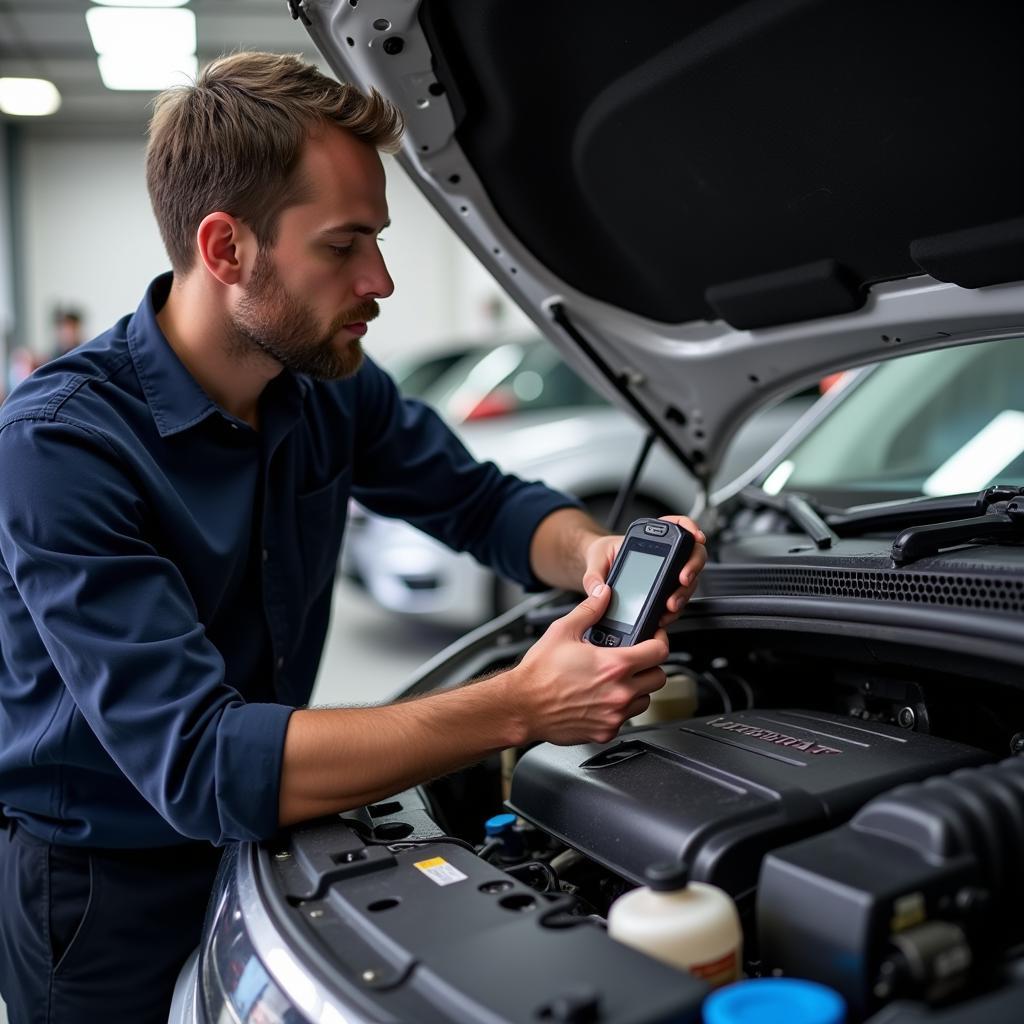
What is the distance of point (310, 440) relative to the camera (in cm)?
173

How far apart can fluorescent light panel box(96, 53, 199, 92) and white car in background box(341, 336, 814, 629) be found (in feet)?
16.8

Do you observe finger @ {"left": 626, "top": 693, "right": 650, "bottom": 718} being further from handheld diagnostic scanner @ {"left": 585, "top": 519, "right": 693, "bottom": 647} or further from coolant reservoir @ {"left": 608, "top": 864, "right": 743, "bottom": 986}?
coolant reservoir @ {"left": 608, "top": 864, "right": 743, "bottom": 986}

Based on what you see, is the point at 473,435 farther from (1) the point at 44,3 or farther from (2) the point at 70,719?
(1) the point at 44,3

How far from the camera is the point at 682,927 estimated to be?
862mm

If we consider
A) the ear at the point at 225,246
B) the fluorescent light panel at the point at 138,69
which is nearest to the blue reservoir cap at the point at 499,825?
the ear at the point at 225,246

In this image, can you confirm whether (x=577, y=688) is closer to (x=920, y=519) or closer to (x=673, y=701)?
(x=673, y=701)

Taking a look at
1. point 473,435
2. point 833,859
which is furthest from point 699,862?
point 473,435

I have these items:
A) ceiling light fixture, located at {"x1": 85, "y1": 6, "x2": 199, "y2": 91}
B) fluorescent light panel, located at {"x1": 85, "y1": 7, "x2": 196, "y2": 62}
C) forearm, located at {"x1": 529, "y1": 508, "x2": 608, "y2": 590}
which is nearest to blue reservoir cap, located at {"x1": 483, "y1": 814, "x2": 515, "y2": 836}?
forearm, located at {"x1": 529, "y1": 508, "x2": 608, "y2": 590}

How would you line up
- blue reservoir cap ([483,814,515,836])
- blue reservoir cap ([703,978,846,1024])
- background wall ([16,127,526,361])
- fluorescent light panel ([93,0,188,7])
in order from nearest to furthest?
blue reservoir cap ([703,978,846,1024]) → blue reservoir cap ([483,814,515,836]) → fluorescent light panel ([93,0,188,7]) → background wall ([16,127,526,361])

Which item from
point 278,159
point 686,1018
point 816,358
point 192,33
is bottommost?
point 686,1018

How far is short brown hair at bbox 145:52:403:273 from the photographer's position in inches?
57.1

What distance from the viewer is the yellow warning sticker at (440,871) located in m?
1.07

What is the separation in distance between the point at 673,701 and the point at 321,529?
607 mm

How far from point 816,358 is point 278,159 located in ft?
2.97
